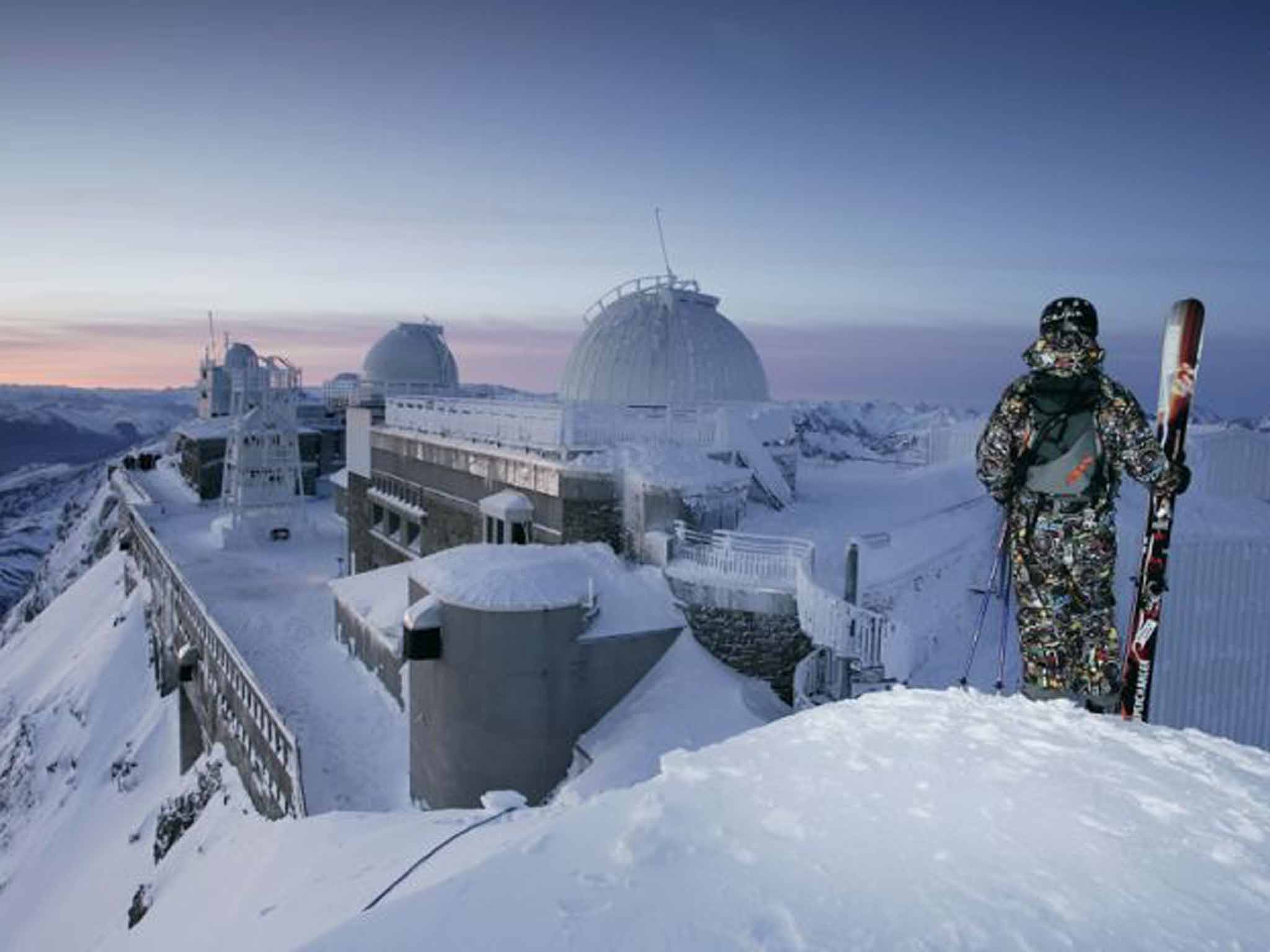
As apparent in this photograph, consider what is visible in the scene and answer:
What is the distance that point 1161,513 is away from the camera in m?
5.15

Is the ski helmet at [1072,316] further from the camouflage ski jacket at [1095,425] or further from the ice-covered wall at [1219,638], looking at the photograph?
the ice-covered wall at [1219,638]

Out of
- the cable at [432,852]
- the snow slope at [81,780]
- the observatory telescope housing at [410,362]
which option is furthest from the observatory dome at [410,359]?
the cable at [432,852]

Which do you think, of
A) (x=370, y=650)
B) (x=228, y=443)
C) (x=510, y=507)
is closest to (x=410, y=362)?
(x=228, y=443)

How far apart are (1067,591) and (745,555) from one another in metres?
8.01

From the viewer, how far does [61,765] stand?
2702 cm

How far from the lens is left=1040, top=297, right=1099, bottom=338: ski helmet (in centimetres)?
505

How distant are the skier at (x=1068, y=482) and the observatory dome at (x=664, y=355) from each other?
16258 millimetres

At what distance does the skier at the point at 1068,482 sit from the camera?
4.98 metres

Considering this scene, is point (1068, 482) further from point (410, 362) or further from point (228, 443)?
point (228, 443)

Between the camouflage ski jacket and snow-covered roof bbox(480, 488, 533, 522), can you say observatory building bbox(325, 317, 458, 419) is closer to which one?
snow-covered roof bbox(480, 488, 533, 522)

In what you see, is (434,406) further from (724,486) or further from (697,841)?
Result: (697,841)

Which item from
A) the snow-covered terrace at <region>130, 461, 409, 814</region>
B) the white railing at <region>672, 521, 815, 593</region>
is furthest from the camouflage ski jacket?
the snow-covered terrace at <region>130, 461, 409, 814</region>

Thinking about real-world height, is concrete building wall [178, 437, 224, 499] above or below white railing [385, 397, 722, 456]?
below

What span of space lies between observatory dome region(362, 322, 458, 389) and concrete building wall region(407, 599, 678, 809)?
102ft
